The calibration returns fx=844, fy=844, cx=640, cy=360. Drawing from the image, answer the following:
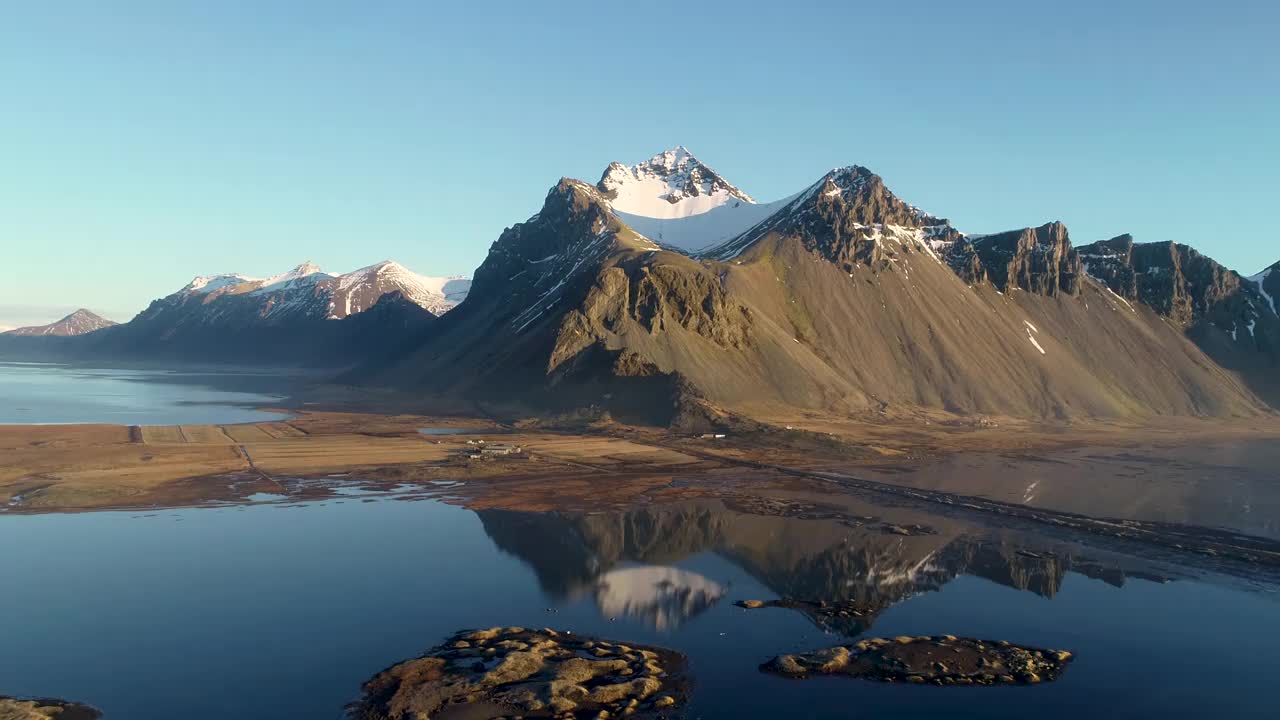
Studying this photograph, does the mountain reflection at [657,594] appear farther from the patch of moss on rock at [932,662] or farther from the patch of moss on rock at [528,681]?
the patch of moss on rock at [932,662]

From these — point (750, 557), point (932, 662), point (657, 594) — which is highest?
point (750, 557)

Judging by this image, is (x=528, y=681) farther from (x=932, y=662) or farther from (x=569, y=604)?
(x=932, y=662)

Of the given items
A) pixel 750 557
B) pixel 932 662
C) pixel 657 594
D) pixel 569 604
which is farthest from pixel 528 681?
pixel 750 557

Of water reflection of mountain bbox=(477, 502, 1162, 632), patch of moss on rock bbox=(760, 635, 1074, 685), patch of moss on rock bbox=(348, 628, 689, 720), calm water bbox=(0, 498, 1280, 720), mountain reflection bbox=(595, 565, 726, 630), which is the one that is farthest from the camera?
water reflection of mountain bbox=(477, 502, 1162, 632)

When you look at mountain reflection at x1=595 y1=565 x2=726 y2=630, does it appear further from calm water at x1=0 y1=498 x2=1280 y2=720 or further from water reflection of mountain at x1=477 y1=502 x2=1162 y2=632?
calm water at x1=0 y1=498 x2=1280 y2=720

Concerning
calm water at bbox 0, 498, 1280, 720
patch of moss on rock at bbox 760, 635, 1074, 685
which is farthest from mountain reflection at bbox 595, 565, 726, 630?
patch of moss on rock at bbox 760, 635, 1074, 685
